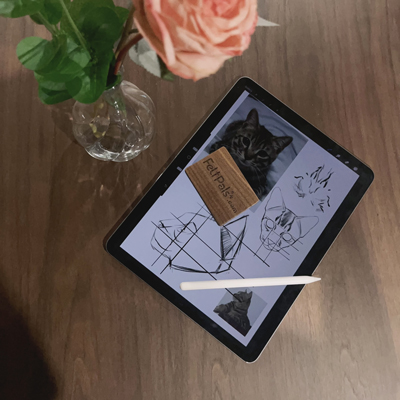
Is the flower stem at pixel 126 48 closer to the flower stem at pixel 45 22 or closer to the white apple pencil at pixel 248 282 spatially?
Answer: the flower stem at pixel 45 22

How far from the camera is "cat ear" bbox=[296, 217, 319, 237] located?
1.66 ft

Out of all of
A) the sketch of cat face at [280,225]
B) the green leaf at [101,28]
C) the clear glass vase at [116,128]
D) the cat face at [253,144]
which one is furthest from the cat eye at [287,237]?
the green leaf at [101,28]

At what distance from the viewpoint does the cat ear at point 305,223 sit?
51cm

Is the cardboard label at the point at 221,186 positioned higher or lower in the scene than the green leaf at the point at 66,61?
lower

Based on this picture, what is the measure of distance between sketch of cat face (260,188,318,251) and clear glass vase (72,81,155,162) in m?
0.21

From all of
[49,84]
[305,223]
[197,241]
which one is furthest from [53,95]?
[305,223]

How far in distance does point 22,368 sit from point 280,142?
475 millimetres

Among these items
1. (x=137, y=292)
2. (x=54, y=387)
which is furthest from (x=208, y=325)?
(x=54, y=387)

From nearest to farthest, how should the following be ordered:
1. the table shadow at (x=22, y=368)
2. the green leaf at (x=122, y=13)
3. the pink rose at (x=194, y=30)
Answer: the pink rose at (x=194, y=30), the green leaf at (x=122, y=13), the table shadow at (x=22, y=368)

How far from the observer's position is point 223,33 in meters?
0.22

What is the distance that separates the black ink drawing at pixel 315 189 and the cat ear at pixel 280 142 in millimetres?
50

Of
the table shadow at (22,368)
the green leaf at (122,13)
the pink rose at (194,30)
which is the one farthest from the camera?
the table shadow at (22,368)

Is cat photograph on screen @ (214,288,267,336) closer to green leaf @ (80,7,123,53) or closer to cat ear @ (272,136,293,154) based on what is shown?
cat ear @ (272,136,293,154)

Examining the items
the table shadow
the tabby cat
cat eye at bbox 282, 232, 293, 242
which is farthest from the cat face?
the table shadow
